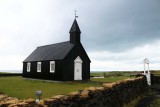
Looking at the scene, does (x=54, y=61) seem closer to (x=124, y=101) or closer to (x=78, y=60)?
(x=78, y=60)

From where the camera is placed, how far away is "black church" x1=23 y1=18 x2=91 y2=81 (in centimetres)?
3180

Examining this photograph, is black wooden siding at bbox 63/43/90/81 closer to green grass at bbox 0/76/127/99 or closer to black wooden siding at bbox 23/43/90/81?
black wooden siding at bbox 23/43/90/81

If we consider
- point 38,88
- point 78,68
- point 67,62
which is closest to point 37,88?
point 38,88

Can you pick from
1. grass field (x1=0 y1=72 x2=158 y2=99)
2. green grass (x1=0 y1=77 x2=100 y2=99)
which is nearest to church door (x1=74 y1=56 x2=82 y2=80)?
grass field (x1=0 y1=72 x2=158 y2=99)

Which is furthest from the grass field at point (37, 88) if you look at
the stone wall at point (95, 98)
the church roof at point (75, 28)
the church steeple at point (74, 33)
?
the church roof at point (75, 28)

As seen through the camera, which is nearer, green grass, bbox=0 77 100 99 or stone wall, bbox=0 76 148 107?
stone wall, bbox=0 76 148 107

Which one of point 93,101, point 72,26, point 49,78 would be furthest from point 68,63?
point 93,101

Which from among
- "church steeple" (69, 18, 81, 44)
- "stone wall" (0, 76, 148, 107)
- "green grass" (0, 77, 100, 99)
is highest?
"church steeple" (69, 18, 81, 44)

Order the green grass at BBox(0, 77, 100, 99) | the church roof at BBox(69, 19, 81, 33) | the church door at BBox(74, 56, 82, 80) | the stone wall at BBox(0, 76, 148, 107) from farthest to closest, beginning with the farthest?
the church roof at BBox(69, 19, 81, 33) → the church door at BBox(74, 56, 82, 80) → the green grass at BBox(0, 77, 100, 99) → the stone wall at BBox(0, 76, 148, 107)

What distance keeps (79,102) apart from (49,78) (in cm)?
2546

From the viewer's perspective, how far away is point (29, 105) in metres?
6.41

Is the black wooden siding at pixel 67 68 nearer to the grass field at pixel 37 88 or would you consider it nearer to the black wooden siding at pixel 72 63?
the black wooden siding at pixel 72 63

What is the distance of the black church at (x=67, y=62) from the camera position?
3180 centimetres

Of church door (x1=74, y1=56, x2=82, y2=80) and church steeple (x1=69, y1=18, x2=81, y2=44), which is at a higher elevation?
church steeple (x1=69, y1=18, x2=81, y2=44)
